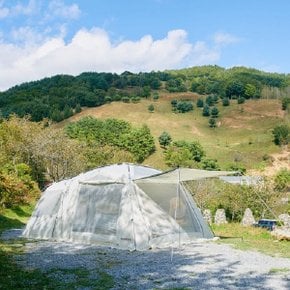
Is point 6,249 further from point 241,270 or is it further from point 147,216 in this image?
point 241,270

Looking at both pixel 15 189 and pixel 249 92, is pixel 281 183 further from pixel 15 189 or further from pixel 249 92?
pixel 249 92

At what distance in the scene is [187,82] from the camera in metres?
140

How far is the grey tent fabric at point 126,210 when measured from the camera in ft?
44.1

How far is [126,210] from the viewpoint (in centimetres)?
1366

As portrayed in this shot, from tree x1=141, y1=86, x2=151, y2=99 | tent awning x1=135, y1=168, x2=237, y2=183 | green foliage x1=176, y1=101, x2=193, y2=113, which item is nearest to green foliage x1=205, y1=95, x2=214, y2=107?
green foliage x1=176, y1=101, x2=193, y2=113

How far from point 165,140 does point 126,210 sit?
242ft

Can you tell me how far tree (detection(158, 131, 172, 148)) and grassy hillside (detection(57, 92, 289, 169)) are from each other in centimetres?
113

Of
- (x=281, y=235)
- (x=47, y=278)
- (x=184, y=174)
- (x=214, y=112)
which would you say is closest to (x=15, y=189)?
(x=184, y=174)

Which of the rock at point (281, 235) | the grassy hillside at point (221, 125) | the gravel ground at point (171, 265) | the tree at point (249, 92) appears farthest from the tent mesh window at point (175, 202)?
the tree at point (249, 92)

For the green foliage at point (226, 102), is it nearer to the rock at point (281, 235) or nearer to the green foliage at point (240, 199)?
the green foliage at point (240, 199)

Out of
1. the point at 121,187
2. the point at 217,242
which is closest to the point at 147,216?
the point at 121,187

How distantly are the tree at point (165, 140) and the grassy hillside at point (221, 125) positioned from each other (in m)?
1.13

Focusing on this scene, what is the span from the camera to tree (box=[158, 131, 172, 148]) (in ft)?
286

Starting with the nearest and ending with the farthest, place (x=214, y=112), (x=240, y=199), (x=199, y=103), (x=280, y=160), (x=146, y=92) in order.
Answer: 1. (x=240, y=199)
2. (x=280, y=160)
3. (x=214, y=112)
4. (x=199, y=103)
5. (x=146, y=92)
